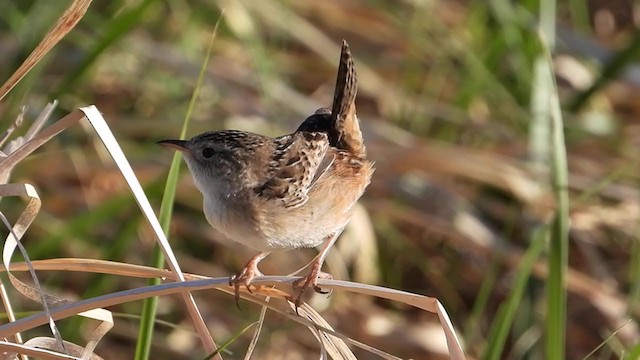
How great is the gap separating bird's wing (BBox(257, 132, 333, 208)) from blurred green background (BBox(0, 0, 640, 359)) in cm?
160

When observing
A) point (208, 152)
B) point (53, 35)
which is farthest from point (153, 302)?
point (53, 35)

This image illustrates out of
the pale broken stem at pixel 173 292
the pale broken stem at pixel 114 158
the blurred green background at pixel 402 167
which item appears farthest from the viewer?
the blurred green background at pixel 402 167

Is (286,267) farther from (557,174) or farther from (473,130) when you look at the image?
(557,174)

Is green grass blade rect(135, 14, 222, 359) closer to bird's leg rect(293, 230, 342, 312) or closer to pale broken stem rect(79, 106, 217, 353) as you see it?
pale broken stem rect(79, 106, 217, 353)

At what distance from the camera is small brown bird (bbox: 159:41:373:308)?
2.28m

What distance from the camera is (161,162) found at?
13.8ft

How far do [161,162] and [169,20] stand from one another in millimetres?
1133

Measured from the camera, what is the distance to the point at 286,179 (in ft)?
7.80

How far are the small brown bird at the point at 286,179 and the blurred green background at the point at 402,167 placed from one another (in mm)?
1532

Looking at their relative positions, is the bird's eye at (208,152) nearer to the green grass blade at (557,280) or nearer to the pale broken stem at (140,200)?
the pale broken stem at (140,200)

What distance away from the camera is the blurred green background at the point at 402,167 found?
4.15m

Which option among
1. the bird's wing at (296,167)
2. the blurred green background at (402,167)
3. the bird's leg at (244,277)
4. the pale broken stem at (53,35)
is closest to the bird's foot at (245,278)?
the bird's leg at (244,277)

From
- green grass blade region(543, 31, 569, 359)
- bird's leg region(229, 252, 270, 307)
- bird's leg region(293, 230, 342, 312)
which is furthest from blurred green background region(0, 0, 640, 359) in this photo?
bird's leg region(229, 252, 270, 307)

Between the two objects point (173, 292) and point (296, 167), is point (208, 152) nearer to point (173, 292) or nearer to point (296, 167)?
point (296, 167)
